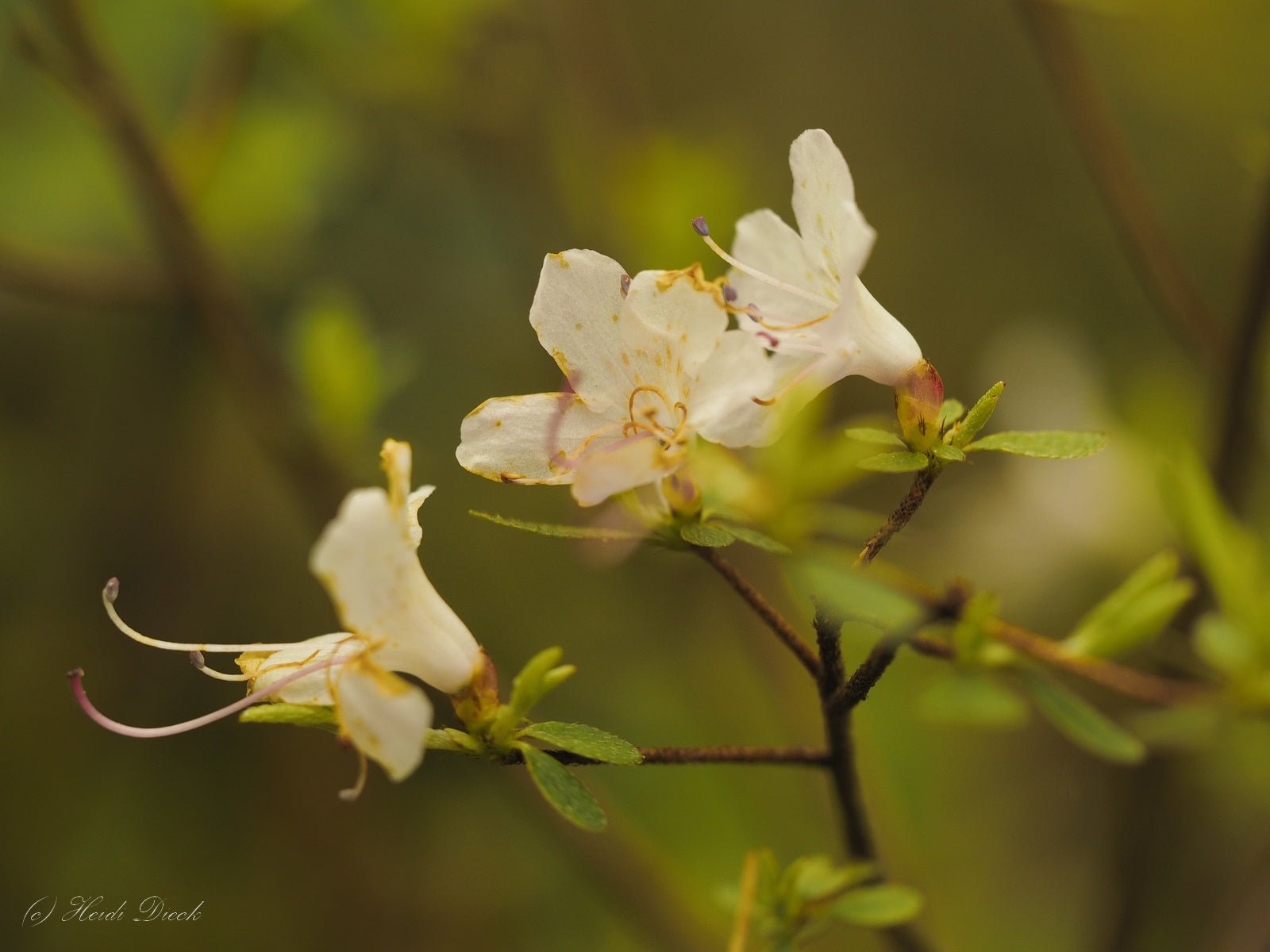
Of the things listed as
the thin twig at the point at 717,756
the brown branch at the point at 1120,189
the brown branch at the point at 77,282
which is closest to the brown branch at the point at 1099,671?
the thin twig at the point at 717,756

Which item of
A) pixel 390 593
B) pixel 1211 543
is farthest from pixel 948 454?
pixel 1211 543

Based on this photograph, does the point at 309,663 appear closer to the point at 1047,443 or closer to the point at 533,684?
the point at 533,684

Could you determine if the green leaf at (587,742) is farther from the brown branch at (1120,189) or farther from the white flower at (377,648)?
the brown branch at (1120,189)

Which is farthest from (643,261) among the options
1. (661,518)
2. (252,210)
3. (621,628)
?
(661,518)

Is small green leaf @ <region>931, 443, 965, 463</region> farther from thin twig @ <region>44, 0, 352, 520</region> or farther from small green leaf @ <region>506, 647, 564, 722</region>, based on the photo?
thin twig @ <region>44, 0, 352, 520</region>

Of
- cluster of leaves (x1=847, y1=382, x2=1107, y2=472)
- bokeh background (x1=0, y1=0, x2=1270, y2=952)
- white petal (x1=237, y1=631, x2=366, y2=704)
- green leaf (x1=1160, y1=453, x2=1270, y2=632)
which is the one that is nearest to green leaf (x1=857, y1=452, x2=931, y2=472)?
cluster of leaves (x1=847, y1=382, x2=1107, y2=472)

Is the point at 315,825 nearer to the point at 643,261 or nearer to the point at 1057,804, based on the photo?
the point at 643,261
